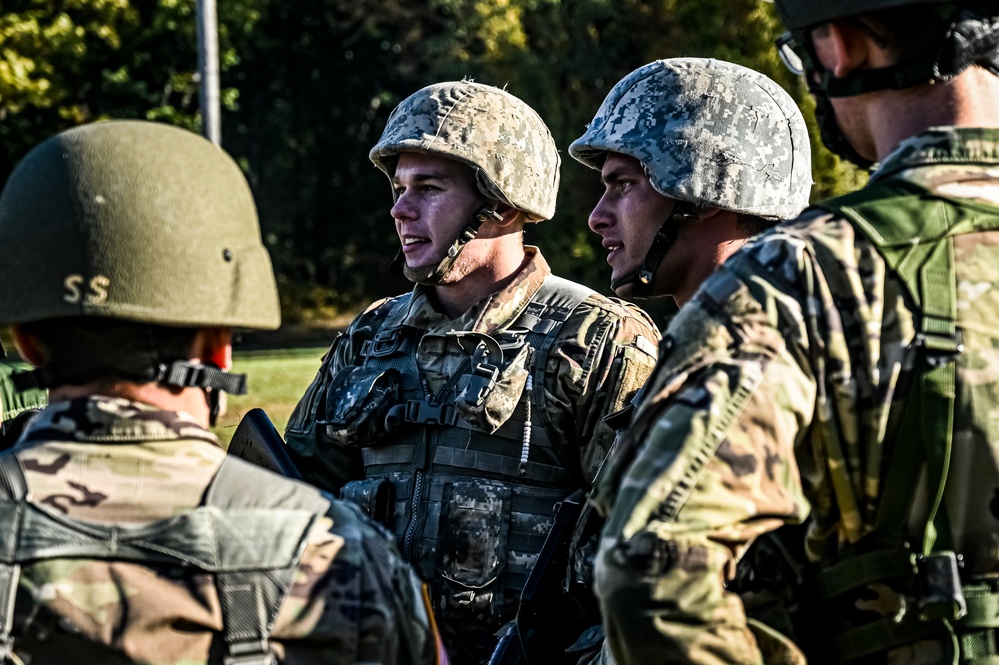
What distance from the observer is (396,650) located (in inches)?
99.9

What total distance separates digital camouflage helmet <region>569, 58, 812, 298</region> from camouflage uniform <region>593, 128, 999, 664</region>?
157cm

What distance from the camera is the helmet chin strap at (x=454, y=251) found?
15.6 feet

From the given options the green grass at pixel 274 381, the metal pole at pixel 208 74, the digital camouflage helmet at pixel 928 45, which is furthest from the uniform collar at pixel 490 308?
the metal pole at pixel 208 74

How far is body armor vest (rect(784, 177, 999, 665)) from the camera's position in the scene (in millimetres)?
2387

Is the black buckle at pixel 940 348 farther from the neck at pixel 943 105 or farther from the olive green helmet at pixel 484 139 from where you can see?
the olive green helmet at pixel 484 139

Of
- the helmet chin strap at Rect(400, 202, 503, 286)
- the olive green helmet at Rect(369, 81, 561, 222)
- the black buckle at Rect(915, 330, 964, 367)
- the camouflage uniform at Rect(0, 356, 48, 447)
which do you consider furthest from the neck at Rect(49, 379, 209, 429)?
the olive green helmet at Rect(369, 81, 561, 222)

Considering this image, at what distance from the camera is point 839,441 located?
243 centimetres

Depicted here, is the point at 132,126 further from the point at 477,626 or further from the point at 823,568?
the point at 477,626

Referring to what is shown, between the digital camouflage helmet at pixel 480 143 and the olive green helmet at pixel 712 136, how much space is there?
597 millimetres

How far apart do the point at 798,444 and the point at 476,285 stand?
8.24 feet

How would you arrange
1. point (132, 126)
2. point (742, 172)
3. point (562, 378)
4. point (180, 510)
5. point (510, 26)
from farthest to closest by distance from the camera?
point (510, 26)
point (562, 378)
point (742, 172)
point (132, 126)
point (180, 510)

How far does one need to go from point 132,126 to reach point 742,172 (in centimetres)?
213

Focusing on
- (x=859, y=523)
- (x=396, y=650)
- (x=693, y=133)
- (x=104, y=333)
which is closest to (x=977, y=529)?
(x=859, y=523)

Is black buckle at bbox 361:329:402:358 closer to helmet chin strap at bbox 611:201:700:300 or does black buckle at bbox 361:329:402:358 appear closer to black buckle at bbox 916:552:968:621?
helmet chin strap at bbox 611:201:700:300
